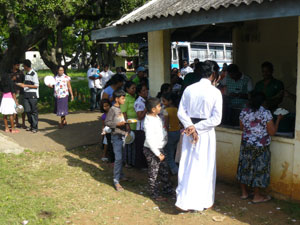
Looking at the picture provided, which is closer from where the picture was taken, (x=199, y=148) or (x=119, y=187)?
(x=199, y=148)

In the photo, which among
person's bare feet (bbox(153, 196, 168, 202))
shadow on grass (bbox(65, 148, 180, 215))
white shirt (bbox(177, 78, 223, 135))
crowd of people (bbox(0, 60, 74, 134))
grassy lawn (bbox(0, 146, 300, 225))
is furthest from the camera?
crowd of people (bbox(0, 60, 74, 134))

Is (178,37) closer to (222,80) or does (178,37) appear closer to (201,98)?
(222,80)

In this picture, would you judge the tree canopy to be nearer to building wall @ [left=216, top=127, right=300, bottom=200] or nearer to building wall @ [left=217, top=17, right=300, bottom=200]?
building wall @ [left=217, top=17, right=300, bottom=200]

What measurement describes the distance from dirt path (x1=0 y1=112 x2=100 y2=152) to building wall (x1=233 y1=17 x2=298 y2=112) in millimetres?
4371

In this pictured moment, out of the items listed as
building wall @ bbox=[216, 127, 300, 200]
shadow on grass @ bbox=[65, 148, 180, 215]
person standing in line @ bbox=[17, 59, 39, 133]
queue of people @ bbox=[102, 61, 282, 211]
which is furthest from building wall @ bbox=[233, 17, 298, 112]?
person standing in line @ bbox=[17, 59, 39, 133]

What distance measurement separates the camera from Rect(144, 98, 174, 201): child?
197 inches

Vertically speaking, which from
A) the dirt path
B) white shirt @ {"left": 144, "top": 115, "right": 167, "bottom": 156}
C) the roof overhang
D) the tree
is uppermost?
the tree

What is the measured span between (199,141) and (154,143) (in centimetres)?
73

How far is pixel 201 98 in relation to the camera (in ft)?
14.7

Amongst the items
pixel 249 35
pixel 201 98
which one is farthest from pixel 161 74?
pixel 249 35

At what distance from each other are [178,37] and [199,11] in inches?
176

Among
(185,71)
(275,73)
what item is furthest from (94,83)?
(275,73)

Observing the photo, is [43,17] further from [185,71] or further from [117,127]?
[117,127]

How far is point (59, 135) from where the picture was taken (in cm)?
917
